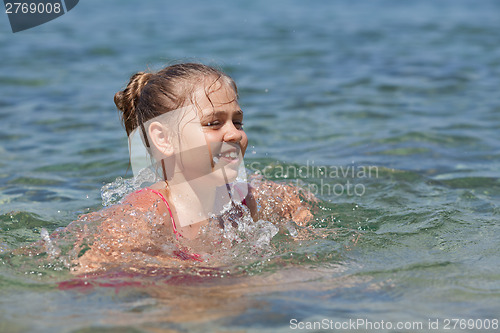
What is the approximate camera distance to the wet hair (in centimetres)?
342

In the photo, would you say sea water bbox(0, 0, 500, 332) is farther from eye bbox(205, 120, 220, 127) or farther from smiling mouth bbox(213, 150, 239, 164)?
eye bbox(205, 120, 220, 127)

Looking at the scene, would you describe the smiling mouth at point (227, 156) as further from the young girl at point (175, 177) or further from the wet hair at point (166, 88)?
the wet hair at point (166, 88)

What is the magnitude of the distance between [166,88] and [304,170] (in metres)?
2.18

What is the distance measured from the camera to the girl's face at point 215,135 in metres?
3.30

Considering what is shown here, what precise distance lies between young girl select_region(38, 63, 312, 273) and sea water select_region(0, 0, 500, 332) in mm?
234

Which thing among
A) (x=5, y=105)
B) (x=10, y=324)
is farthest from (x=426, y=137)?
(x=5, y=105)

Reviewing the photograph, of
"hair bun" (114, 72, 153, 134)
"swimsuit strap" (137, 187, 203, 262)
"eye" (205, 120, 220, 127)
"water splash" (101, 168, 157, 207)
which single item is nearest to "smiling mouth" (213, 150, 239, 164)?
"eye" (205, 120, 220, 127)

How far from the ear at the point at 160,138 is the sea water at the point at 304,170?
2.06 feet

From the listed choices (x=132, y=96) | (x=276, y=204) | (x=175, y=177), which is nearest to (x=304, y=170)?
(x=276, y=204)

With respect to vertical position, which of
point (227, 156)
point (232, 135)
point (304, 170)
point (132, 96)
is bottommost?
point (304, 170)

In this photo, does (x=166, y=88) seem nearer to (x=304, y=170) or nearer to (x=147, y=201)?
(x=147, y=201)

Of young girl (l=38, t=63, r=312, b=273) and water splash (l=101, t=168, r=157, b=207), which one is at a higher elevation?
young girl (l=38, t=63, r=312, b=273)

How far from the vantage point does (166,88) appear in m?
3.46

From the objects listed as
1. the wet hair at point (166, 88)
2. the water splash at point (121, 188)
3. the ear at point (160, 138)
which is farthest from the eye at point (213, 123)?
the water splash at point (121, 188)
